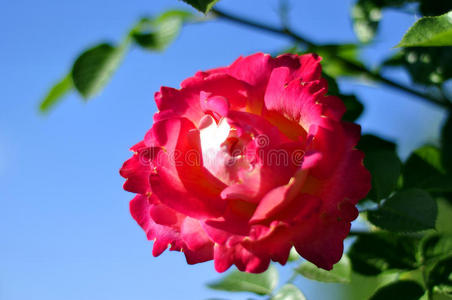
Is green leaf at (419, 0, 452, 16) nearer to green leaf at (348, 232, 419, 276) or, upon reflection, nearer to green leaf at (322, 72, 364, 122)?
green leaf at (322, 72, 364, 122)

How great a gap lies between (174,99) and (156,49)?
0.56 metres

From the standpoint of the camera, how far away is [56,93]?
1.31m

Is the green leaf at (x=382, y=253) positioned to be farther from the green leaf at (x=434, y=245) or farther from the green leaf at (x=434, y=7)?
the green leaf at (x=434, y=7)

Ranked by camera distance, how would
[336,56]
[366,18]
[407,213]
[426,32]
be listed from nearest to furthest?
1. [426,32]
2. [407,213]
3. [336,56]
4. [366,18]

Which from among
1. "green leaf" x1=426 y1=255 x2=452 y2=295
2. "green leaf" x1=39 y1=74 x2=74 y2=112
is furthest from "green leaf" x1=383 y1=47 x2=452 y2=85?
"green leaf" x1=39 y1=74 x2=74 y2=112

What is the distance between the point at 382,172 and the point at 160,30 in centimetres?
67

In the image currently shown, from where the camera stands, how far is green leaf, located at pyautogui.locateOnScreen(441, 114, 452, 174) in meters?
0.93

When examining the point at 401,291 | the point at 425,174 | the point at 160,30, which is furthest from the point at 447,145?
the point at 160,30

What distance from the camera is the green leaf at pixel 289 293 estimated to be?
2.68 feet

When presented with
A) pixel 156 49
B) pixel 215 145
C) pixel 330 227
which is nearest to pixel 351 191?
pixel 330 227

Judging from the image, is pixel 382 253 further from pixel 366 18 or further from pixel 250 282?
pixel 366 18

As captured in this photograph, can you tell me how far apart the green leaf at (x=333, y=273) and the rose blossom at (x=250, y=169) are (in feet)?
0.83

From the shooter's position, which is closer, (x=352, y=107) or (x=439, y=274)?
(x=439, y=274)

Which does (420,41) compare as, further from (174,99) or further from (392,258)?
(392,258)
